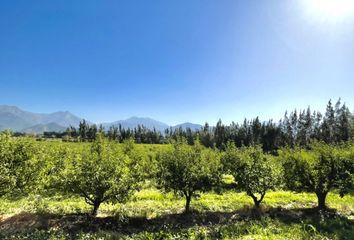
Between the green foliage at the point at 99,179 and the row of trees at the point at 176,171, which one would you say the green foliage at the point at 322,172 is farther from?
the green foliage at the point at 99,179

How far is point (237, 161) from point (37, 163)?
1876 centimetres

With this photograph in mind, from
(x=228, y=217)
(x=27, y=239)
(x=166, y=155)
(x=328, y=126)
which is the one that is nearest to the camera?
(x=27, y=239)

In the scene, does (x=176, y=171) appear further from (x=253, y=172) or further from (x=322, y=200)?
(x=322, y=200)

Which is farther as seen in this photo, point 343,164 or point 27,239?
point 343,164

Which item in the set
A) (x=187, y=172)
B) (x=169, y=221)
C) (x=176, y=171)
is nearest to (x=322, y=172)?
(x=187, y=172)

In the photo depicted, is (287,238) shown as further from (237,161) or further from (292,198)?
(292,198)

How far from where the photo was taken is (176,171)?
24.4 metres

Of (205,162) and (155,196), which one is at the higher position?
(205,162)

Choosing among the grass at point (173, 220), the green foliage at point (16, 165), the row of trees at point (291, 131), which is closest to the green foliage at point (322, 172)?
the grass at point (173, 220)

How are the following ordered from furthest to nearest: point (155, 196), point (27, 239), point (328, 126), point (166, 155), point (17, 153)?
1. point (328, 126)
2. point (155, 196)
3. point (166, 155)
4. point (17, 153)
5. point (27, 239)

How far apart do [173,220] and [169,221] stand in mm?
378

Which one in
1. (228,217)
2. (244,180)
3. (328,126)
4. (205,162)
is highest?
(328,126)

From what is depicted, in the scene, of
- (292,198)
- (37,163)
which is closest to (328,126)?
(292,198)

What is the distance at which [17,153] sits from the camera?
2139 centimetres
